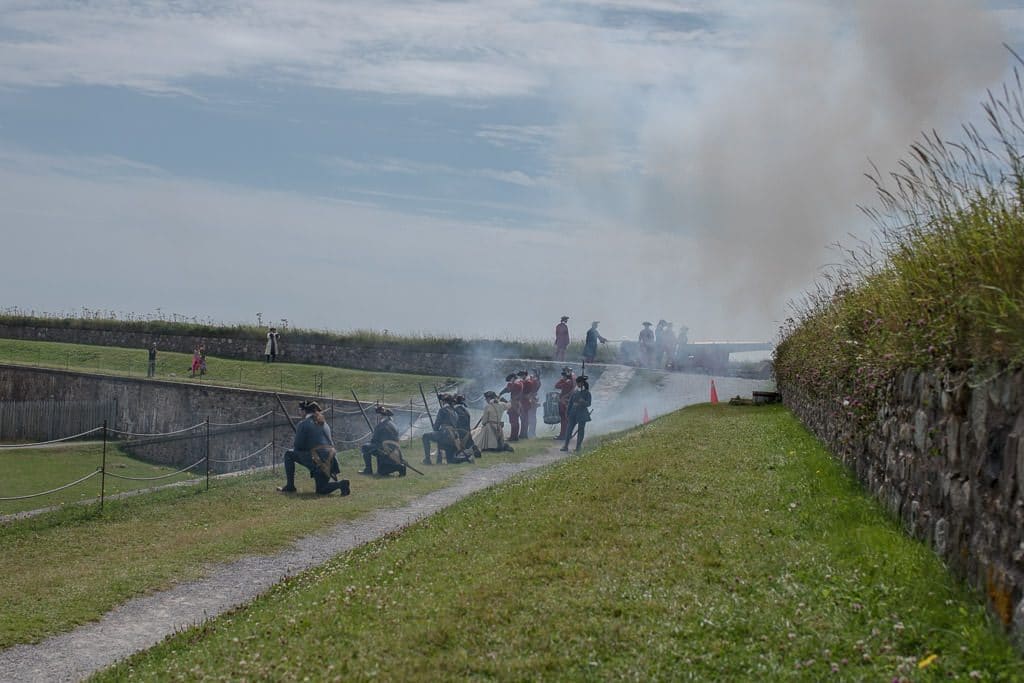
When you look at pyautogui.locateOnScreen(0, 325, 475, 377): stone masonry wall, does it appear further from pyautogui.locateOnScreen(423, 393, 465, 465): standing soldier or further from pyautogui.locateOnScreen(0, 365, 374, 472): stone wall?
pyautogui.locateOnScreen(423, 393, 465, 465): standing soldier

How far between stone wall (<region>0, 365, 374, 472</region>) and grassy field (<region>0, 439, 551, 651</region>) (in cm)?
1209

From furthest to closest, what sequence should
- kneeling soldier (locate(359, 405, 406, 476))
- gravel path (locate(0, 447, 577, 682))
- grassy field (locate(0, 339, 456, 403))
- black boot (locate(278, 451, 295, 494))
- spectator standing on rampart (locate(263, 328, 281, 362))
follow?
spectator standing on rampart (locate(263, 328, 281, 362)) < grassy field (locate(0, 339, 456, 403)) < kneeling soldier (locate(359, 405, 406, 476)) < black boot (locate(278, 451, 295, 494)) < gravel path (locate(0, 447, 577, 682))

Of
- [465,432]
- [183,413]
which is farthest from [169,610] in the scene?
[183,413]

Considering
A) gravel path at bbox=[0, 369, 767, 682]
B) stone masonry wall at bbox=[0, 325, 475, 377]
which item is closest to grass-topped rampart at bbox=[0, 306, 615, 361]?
stone masonry wall at bbox=[0, 325, 475, 377]

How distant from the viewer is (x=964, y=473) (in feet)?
21.3

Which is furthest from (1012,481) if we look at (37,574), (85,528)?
(85,528)

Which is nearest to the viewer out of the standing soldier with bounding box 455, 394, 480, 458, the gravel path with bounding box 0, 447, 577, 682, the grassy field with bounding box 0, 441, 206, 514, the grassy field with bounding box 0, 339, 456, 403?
the gravel path with bounding box 0, 447, 577, 682

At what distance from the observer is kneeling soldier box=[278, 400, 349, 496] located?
1719cm

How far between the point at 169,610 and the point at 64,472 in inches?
691

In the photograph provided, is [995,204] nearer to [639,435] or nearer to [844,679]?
[844,679]

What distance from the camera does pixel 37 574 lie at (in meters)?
11.4

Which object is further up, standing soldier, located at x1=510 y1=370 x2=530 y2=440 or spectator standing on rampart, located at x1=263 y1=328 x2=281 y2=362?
spectator standing on rampart, located at x1=263 y1=328 x2=281 y2=362

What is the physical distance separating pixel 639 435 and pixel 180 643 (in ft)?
40.5

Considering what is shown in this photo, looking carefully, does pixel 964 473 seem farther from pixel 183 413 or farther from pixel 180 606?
pixel 183 413
